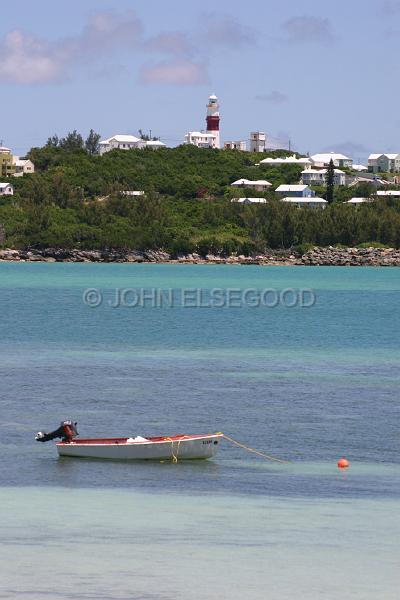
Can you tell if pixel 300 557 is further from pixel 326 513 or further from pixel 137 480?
pixel 137 480

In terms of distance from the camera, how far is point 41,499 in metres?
30.8

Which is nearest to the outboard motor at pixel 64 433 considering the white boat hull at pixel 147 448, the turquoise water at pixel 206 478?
the white boat hull at pixel 147 448

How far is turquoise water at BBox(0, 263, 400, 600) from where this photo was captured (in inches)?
973

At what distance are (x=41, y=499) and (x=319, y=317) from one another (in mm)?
81259

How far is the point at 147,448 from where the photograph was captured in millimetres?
35500

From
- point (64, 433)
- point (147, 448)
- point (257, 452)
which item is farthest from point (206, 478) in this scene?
point (64, 433)

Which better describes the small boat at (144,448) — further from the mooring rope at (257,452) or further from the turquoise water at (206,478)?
the mooring rope at (257,452)

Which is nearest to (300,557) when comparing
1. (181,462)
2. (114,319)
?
(181,462)

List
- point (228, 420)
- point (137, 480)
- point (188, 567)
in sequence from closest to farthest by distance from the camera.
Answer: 1. point (188, 567)
2. point (137, 480)
3. point (228, 420)

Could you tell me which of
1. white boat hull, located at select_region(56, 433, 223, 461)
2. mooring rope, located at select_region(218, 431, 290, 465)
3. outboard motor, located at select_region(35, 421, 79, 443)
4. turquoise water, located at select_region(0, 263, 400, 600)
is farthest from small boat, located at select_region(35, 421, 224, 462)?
mooring rope, located at select_region(218, 431, 290, 465)

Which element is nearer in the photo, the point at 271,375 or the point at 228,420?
the point at 228,420

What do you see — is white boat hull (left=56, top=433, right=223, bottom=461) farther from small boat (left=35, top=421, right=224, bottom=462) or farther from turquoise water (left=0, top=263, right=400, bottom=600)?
turquoise water (left=0, top=263, right=400, bottom=600)

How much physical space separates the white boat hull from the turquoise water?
399 millimetres

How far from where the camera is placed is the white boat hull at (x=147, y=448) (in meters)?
35.4
